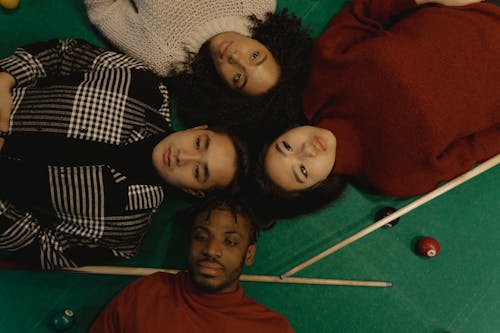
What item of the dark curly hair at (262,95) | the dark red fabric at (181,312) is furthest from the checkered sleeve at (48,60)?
the dark red fabric at (181,312)

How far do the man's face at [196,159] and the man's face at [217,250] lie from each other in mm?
110

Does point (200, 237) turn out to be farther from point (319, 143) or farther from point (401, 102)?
point (401, 102)

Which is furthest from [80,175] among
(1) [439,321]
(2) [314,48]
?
(1) [439,321]

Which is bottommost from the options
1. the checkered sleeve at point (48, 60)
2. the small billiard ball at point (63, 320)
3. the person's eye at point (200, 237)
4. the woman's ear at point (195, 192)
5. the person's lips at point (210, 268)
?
the small billiard ball at point (63, 320)

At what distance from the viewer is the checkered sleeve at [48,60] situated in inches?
51.6

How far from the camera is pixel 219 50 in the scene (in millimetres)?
1359

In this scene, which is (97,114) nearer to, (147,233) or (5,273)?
(147,233)

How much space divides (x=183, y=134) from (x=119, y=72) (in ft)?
1.03

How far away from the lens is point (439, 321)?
1550mm

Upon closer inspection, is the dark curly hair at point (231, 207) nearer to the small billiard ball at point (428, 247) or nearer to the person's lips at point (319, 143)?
the person's lips at point (319, 143)

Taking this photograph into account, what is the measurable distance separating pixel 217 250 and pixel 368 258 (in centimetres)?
71

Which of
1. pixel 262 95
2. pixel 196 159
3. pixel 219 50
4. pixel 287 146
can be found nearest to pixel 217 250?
pixel 196 159

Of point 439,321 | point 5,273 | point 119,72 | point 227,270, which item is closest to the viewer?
point 227,270

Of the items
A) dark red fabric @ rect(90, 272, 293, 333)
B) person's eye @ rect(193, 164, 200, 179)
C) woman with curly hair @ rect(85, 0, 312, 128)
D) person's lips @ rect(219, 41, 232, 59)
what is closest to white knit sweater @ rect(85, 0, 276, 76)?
woman with curly hair @ rect(85, 0, 312, 128)
